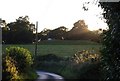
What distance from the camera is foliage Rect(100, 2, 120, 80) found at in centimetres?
1226

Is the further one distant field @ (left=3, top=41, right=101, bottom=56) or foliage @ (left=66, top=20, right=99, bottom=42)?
foliage @ (left=66, top=20, right=99, bottom=42)

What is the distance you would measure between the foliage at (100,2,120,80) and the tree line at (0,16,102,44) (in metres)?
60.8

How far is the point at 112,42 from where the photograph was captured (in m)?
12.8

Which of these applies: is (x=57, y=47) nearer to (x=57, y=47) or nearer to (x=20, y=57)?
(x=57, y=47)

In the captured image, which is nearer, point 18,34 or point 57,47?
point 18,34

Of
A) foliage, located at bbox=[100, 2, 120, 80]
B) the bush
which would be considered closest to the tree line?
the bush

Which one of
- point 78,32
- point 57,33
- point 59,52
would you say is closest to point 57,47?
point 59,52

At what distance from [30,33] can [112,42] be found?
77.7 meters

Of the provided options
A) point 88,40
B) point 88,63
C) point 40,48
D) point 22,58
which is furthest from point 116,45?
point 40,48

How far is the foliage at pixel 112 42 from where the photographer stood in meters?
12.3

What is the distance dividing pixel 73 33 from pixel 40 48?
11977mm

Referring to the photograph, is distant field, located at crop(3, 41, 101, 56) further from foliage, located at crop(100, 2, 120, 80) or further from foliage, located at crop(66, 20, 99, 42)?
foliage, located at crop(100, 2, 120, 80)

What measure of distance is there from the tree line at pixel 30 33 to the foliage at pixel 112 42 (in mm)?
60847

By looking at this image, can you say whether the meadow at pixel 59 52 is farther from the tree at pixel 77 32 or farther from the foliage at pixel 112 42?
the foliage at pixel 112 42
